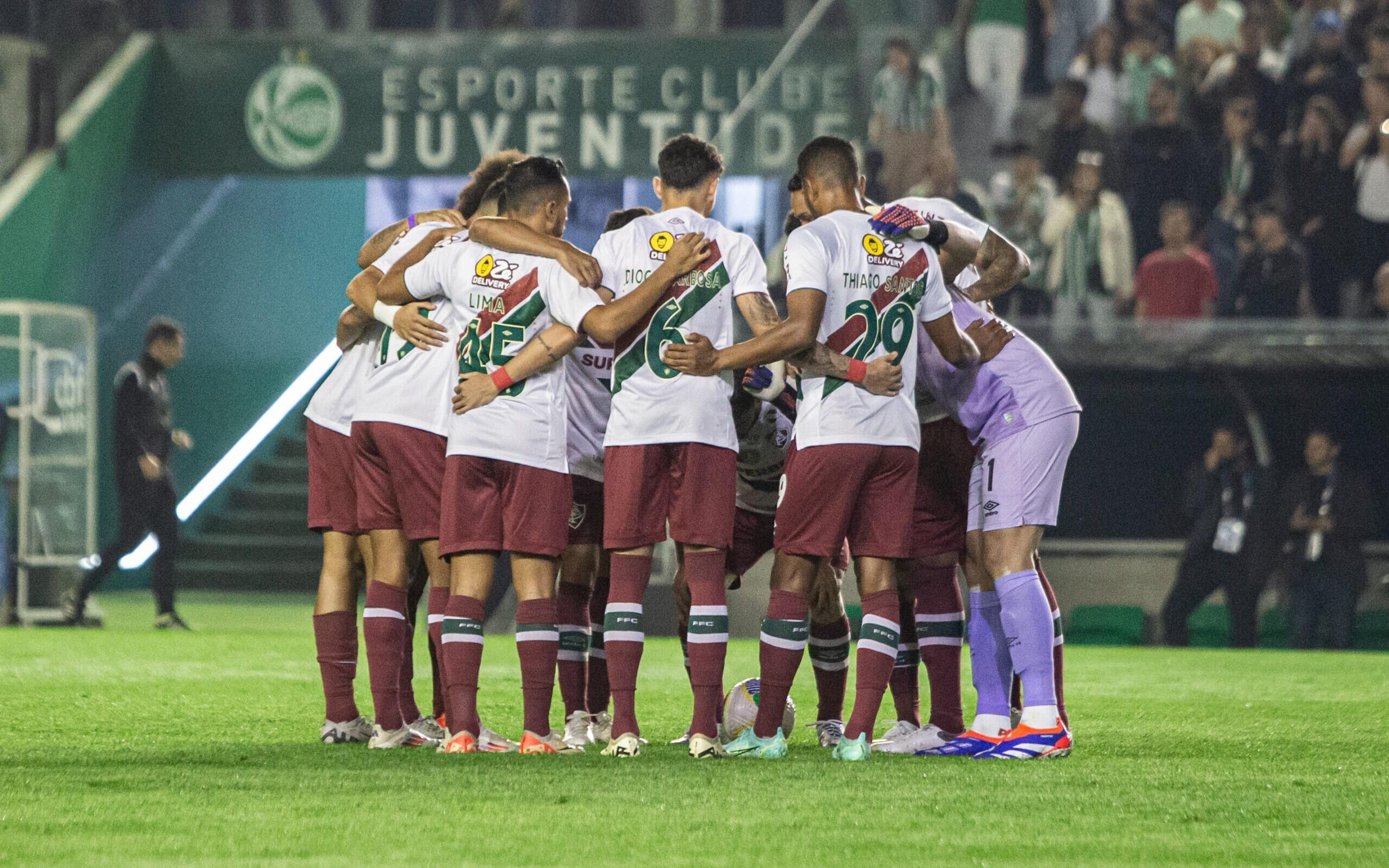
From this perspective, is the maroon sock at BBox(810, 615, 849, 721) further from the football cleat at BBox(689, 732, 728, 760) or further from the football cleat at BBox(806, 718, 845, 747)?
the football cleat at BBox(689, 732, 728, 760)

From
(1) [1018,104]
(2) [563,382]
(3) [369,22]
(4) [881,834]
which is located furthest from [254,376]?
(4) [881,834]

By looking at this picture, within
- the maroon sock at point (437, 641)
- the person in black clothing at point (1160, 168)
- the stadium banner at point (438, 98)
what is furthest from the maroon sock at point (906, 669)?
the stadium banner at point (438, 98)

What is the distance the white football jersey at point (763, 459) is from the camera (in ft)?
21.4

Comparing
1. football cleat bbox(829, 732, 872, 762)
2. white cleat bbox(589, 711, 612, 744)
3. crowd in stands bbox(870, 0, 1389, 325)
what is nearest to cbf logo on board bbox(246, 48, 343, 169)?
crowd in stands bbox(870, 0, 1389, 325)

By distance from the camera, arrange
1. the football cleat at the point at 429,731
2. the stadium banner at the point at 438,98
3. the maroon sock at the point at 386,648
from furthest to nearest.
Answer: the stadium banner at the point at 438,98 → the football cleat at the point at 429,731 → the maroon sock at the point at 386,648

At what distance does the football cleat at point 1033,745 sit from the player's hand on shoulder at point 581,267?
6.50ft

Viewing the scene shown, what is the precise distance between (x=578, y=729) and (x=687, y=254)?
168 cm

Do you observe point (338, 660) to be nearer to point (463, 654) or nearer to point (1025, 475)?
point (463, 654)

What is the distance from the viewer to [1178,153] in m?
14.0

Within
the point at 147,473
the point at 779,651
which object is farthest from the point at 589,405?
the point at 147,473

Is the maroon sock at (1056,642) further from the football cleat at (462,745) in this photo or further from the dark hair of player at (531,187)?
the dark hair of player at (531,187)

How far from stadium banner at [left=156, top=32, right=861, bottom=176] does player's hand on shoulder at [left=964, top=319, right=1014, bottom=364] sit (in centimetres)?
1007

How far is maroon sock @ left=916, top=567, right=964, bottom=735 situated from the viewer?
6238mm

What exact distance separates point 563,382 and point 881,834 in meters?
2.11
